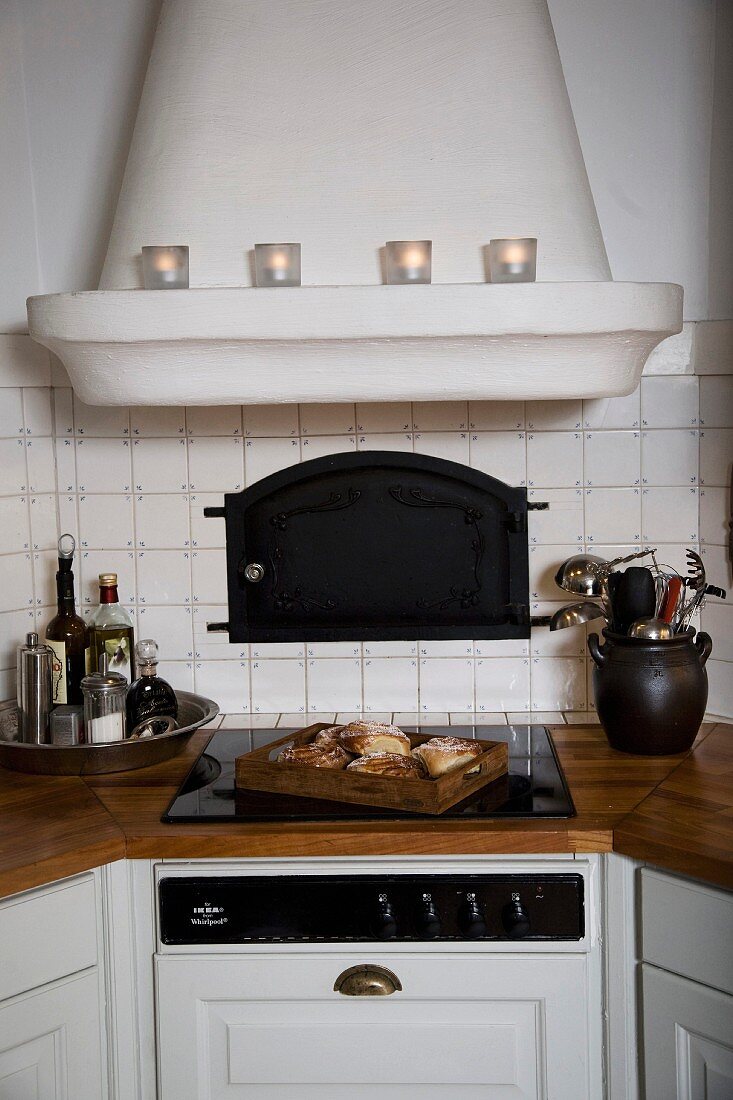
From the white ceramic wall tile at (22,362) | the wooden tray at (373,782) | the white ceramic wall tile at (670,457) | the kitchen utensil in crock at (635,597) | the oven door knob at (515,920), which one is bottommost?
the oven door knob at (515,920)

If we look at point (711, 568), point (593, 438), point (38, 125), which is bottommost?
point (711, 568)

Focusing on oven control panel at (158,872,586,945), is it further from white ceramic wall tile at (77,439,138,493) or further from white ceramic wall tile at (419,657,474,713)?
white ceramic wall tile at (77,439,138,493)

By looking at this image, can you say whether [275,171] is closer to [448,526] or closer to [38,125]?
[38,125]

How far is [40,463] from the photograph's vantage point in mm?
2191

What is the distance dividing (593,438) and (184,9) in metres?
1.08

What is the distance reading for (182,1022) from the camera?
161cm

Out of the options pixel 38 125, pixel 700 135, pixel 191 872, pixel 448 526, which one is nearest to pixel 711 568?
pixel 448 526

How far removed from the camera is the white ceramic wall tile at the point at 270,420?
218 cm

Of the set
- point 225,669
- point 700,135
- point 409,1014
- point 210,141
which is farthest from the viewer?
point 225,669

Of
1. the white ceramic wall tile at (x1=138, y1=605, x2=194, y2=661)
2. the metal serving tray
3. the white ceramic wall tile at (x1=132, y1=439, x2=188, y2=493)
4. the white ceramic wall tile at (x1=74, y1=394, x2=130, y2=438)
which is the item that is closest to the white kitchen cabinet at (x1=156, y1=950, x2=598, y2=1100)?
the metal serving tray

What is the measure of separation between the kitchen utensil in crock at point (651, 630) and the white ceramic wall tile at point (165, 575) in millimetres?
888

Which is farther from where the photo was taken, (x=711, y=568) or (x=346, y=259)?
(x=711, y=568)

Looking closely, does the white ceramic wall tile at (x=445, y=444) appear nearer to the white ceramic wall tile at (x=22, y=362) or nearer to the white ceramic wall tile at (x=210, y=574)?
the white ceramic wall tile at (x=210, y=574)

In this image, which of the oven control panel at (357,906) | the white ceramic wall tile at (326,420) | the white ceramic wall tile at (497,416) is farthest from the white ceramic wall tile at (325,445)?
the oven control panel at (357,906)
